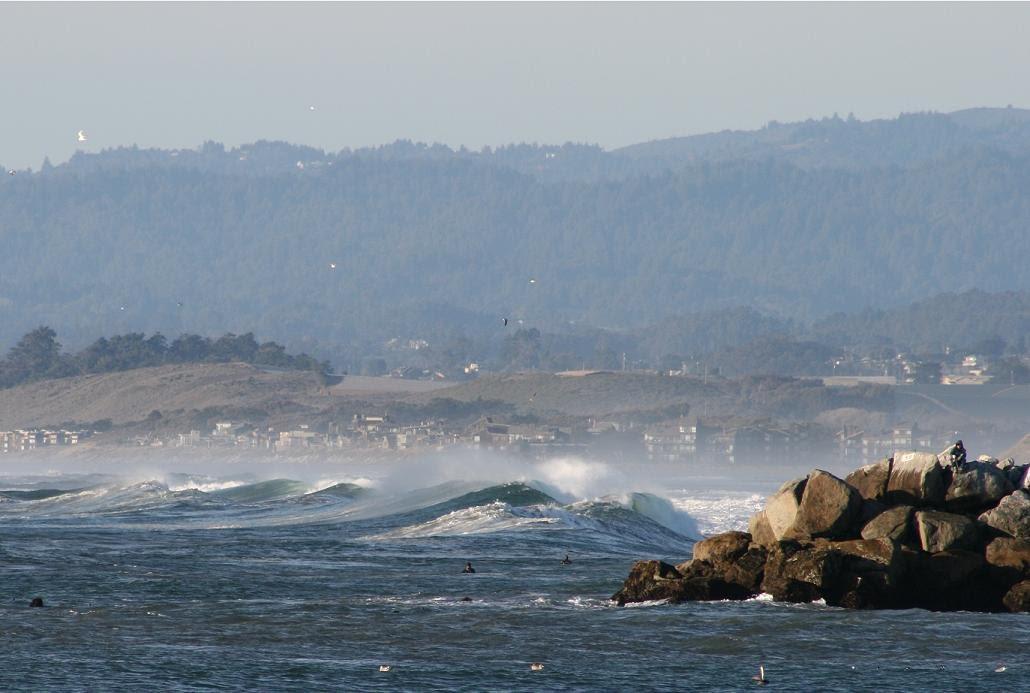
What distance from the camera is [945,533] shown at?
40.5 meters

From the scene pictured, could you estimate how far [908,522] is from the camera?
Answer: 41.0 m

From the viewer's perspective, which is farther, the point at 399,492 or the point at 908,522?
the point at 399,492

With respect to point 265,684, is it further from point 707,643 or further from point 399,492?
point 399,492

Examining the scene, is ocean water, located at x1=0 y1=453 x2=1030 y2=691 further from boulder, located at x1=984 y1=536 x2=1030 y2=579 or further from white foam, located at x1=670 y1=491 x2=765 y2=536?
white foam, located at x1=670 y1=491 x2=765 y2=536

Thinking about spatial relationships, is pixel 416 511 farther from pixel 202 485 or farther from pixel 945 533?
pixel 202 485

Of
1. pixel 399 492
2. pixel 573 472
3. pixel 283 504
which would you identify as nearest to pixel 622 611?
pixel 283 504

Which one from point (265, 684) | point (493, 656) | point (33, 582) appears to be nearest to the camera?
point (265, 684)

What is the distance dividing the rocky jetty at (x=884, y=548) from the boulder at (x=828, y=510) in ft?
0.07

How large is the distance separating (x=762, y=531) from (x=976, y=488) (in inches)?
185

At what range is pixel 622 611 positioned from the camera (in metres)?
41.0

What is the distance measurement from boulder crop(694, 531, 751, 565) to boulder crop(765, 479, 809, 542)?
753 mm

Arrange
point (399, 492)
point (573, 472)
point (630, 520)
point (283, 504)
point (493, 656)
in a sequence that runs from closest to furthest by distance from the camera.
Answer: point (493, 656) < point (630, 520) < point (283, 504) < point (399, 492) < point (573, 472)

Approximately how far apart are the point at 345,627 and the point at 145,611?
195 inches

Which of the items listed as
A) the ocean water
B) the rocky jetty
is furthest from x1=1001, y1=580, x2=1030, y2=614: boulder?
the ocean water
